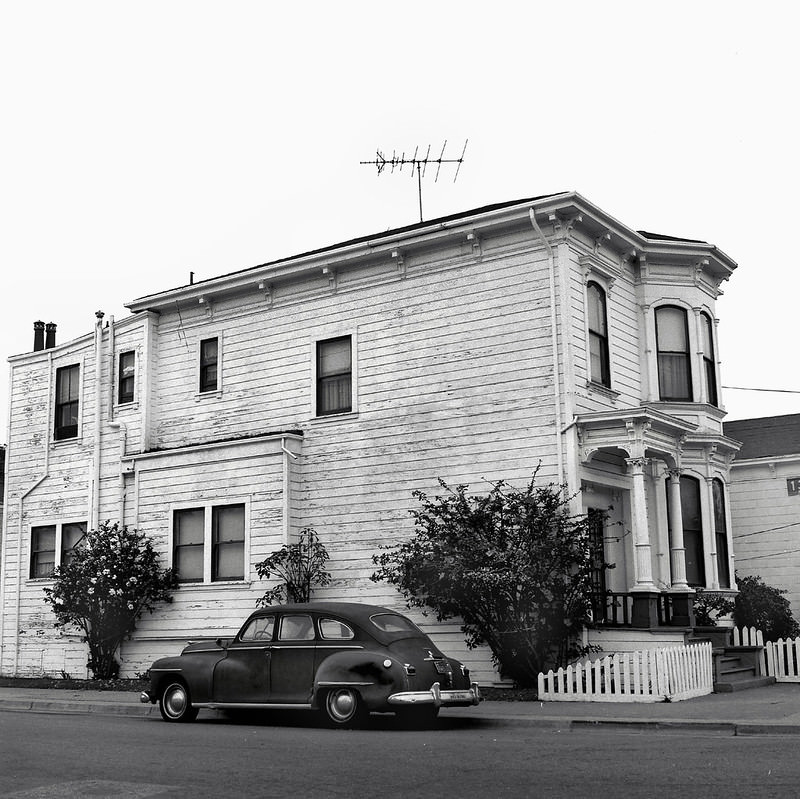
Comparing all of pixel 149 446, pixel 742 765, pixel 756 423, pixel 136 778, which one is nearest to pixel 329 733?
pixel 136 778

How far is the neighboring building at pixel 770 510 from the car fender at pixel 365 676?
55.4 ft

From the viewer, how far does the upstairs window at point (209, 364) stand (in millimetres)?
24344

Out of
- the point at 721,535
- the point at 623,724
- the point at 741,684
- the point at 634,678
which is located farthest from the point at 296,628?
the point at 721,535

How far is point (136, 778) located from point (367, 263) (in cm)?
1414

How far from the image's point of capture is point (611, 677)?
56.8 ft

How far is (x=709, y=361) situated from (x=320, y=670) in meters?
12.0

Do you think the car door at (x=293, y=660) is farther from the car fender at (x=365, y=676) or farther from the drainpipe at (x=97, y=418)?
the drainpipe at (x=97, y=418)

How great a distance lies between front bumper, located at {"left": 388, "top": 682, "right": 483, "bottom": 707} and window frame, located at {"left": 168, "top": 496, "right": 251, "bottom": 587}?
822 cm

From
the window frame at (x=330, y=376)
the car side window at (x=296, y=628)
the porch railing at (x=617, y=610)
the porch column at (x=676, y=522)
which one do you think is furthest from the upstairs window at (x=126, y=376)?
the porch column at (x=676, y=522)

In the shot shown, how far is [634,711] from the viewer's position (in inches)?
597

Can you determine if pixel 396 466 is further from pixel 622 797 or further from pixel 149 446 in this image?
pixel 622 797

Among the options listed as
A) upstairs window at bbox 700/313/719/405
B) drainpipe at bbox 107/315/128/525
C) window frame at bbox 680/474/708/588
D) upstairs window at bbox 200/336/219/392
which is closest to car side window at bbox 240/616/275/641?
upstairs window at bbox 200/336/219/392

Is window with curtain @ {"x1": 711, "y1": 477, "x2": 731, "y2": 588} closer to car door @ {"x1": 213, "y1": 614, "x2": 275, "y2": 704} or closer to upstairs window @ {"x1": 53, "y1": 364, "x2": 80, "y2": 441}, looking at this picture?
car door @ {"x1": 213, "y1": 614, "x2": 275, "y2": 704}

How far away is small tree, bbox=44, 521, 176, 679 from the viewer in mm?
23156
